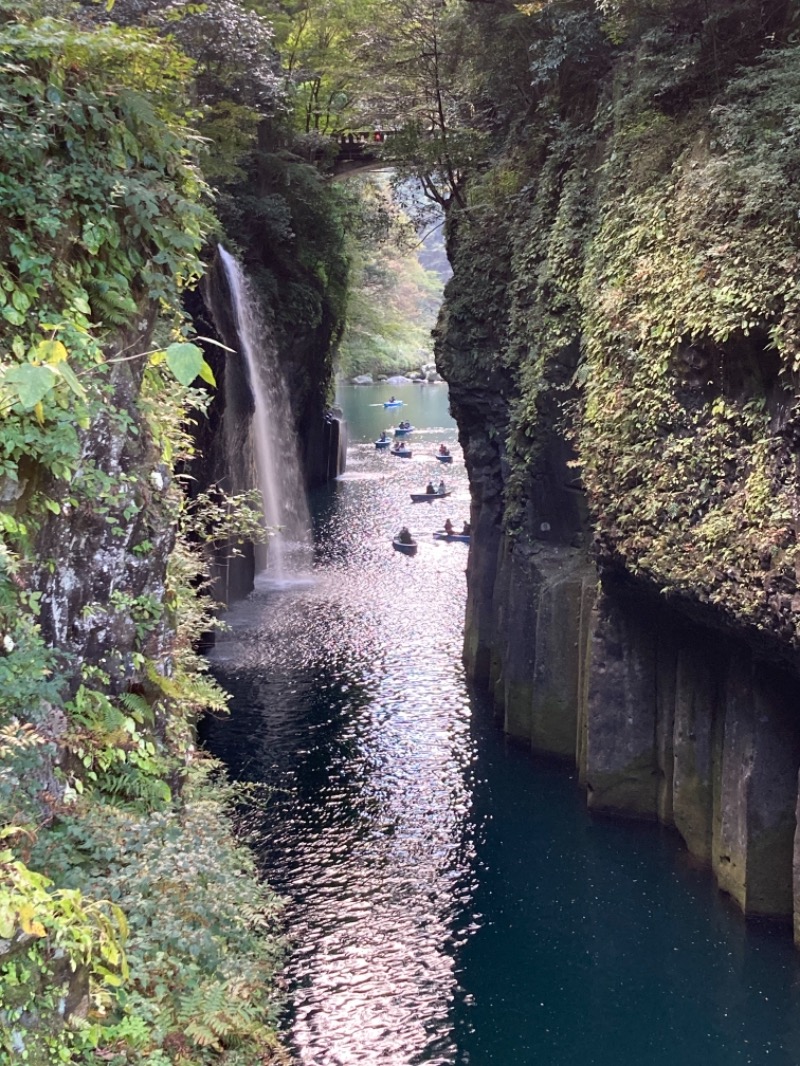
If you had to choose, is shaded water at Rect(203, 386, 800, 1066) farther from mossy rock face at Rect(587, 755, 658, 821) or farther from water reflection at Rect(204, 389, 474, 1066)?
mossy rock face at Rect(587, 755, 658, 821)

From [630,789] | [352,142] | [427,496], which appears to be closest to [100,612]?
[630,789]

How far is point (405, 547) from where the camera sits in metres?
31.9

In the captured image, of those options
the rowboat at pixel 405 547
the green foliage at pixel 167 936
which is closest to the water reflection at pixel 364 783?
the rowboat at pixel 405 547

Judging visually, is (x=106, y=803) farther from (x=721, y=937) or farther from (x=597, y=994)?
(x=721, y=937)

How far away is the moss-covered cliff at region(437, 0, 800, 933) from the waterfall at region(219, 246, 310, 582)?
750 cm

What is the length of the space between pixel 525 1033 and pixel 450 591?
1742 cm

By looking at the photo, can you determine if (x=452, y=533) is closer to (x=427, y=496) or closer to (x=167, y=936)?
(x=427, y=496)

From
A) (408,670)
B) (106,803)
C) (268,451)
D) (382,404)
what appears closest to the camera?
(106,803)

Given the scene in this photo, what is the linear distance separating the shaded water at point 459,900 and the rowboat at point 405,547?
9.19m

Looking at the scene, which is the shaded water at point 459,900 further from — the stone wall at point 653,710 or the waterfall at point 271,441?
the waterfall at point 271,441

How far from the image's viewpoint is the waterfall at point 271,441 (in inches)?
1035

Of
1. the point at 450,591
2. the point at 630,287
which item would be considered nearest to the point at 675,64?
the point at 630,287

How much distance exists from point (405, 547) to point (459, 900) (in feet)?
62.6

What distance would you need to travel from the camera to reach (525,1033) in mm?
10992
